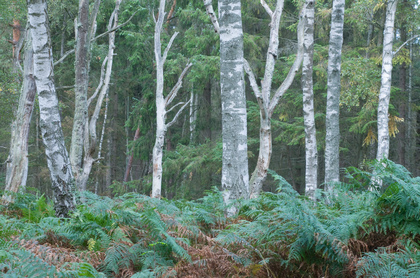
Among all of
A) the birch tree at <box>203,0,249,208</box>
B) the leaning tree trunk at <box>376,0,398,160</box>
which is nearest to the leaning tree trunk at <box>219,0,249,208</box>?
the birch tree at <box>203,0,249,208</box>

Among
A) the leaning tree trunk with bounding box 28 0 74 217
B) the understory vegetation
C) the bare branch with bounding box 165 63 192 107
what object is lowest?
the understory vegetation

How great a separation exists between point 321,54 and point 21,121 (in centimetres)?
1222

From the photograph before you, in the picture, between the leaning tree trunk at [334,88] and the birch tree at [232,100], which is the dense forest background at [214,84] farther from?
the birch tree at [232,100]

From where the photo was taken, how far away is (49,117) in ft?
14.1

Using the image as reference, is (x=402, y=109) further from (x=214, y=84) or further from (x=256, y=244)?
(x=256, y=244)

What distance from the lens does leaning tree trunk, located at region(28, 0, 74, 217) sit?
4.17 meters

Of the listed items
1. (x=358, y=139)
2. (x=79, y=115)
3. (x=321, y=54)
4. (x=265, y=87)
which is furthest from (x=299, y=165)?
(x=79, y=115)

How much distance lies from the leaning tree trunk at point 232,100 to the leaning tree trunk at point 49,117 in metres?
2.02

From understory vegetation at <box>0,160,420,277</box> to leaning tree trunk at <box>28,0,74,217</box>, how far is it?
795 mm

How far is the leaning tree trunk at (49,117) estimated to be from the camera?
417cm

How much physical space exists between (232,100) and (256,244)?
2552 mm

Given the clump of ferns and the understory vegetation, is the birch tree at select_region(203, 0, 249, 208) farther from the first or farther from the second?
the clump of ferns

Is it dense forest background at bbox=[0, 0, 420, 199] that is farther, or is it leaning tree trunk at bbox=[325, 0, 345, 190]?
dense forest background at bbox=[0, 0, 420, 199]

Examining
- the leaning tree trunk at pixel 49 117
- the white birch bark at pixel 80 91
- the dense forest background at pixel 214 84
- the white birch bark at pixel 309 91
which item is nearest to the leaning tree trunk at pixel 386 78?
the dense forest background at pixel 214 84
